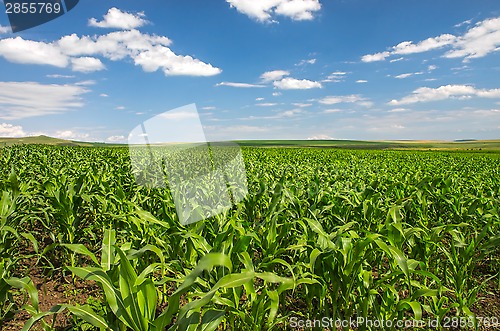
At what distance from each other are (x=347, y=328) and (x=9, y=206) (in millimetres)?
4071

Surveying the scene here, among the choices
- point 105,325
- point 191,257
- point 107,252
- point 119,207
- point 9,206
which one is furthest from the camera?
point 119,207

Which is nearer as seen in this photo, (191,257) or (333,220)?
(191,257)

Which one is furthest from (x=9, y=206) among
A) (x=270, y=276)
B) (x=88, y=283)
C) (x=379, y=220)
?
(x=379, y=220)

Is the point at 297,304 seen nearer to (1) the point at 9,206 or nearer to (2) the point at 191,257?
(2) the point at 191,257

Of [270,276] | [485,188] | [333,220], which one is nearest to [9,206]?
[270,276]

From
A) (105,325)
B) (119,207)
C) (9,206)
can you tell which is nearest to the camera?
(105,325)

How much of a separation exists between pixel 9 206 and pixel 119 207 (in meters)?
1.48

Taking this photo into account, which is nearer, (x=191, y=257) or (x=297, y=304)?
(x=191, y=257)

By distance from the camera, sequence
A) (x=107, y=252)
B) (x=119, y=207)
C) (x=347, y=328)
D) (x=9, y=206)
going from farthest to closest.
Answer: (x=119, y=207)
(x=9, y=206)
(x=347, y=328)
(x=107, y=252)

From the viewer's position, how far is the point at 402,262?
2.20 metres

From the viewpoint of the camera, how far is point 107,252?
7.89 ft

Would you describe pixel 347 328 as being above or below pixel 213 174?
below

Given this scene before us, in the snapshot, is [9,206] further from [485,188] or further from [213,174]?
[485,188]

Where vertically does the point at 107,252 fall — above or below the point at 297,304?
above
